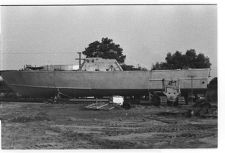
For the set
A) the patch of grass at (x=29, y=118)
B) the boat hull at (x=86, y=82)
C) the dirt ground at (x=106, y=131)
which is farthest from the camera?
the boat hull at (x=86, y=82)

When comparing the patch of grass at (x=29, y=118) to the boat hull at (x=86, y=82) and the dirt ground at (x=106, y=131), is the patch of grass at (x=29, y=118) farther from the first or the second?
the boat hull at (x=86, y=82)

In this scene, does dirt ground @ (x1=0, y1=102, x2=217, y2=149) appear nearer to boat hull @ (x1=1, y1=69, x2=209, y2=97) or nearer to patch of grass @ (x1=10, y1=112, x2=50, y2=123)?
patch of grass @ (x1=10, y1=112, x2=50, y2=123)

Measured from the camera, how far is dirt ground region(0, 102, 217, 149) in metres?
11.3

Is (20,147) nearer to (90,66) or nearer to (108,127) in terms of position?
(108,127)

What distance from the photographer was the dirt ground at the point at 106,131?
11336 millimetres

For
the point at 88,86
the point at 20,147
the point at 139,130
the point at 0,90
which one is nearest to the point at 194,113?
the point at 139,130

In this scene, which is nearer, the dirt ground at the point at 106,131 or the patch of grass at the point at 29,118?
the dirt ground at the point at 106,131

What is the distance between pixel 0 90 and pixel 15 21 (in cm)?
2373

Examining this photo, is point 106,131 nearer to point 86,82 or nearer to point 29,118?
point 29,118

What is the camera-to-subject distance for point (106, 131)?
42.9 ft

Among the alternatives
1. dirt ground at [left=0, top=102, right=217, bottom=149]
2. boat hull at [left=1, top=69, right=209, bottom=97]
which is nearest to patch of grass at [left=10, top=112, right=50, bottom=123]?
dirt ground at [left=0, top=102, right=217, bottom=149]

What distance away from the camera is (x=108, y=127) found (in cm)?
1384

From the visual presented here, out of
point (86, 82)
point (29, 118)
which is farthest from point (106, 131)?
point (86, 82)

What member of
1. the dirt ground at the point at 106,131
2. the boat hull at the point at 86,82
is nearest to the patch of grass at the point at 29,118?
the dirt ground at the point at 106,131
